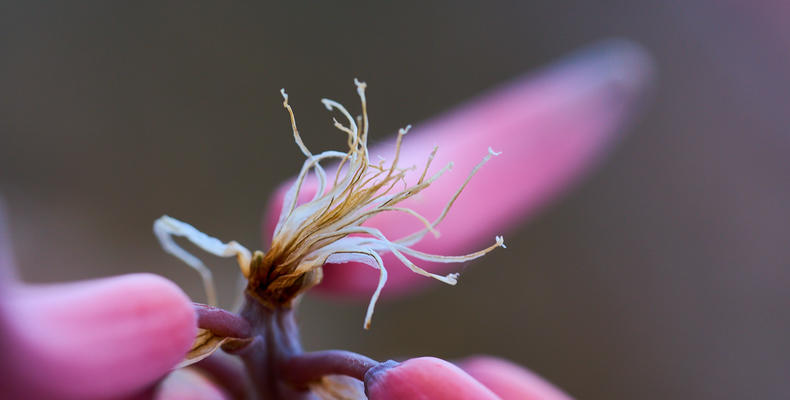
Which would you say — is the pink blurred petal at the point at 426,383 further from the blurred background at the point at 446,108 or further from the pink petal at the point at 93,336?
the blurred background at the point at 446,108

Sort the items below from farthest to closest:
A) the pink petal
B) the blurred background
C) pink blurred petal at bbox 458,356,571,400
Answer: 1. the blurred background
2. pink blurred petal at bbox 458,356,571,400
3. the pink petal

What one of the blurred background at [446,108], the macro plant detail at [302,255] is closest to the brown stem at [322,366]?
the macro plant detail at [302,255]

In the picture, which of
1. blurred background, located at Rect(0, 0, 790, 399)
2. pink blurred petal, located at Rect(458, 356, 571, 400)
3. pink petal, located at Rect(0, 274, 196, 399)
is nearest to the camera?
pink petal, located at Rect(0, 274, 196, 399)

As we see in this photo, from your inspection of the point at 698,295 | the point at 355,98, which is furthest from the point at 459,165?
the point at 698,295

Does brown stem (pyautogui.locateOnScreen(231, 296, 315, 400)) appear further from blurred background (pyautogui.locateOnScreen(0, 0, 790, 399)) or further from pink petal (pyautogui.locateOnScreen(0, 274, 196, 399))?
blurred background (pyautogui.locateOnScreen(0, 0, 790, 399))

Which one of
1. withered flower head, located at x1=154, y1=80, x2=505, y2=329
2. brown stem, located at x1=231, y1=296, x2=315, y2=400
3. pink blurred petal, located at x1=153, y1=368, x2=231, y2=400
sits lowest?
pink blurred petal, located at x1=153, y1=368, x2=231, y2=400

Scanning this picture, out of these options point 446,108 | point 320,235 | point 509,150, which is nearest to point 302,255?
point 320,235

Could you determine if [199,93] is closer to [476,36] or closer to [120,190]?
[120,190]

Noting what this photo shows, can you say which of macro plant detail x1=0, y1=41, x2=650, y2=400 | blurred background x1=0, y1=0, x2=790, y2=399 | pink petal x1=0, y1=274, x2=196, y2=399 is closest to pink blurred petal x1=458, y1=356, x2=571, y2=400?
macro plant detail x1=0, y1=41, x2=650, y2=400
